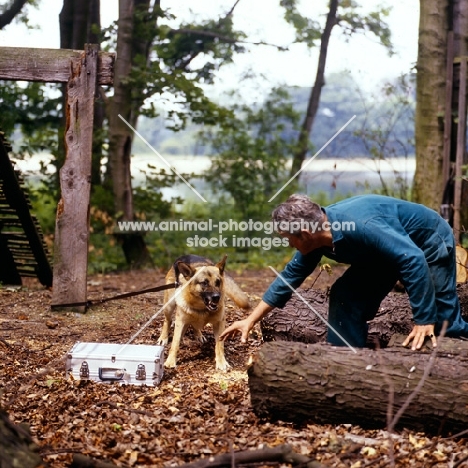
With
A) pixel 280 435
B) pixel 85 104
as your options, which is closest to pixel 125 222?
pixel 85 104

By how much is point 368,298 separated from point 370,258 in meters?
0.56

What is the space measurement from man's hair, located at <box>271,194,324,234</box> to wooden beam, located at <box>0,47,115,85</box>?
152 inches

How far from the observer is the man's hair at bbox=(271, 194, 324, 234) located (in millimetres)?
4766

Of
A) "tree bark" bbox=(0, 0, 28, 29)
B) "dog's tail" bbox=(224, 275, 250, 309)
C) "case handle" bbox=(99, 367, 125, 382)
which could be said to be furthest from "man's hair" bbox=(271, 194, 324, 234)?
"tree bark" bbox=(0, 0, 28, 29)

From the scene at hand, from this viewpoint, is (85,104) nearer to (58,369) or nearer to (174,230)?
(58,369)

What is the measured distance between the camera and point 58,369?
6.05 meters

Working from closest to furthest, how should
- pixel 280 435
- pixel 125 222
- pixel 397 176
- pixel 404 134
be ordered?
pixel 280 435, pixel 125 222, pixel 397 176, pixel 404 134

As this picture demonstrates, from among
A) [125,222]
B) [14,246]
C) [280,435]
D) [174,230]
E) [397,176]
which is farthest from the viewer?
[174,230]

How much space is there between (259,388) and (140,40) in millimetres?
10056

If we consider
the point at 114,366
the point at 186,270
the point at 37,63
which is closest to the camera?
the point at 114,366


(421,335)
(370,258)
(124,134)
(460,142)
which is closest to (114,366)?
(370,258)

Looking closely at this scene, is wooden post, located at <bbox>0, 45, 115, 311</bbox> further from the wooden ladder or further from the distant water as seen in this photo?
the distant water

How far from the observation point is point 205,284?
22.1 ft

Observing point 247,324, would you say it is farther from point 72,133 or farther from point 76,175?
point 72,133
